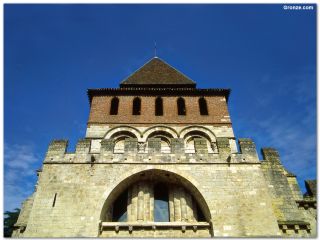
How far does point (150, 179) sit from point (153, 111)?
4.53 m

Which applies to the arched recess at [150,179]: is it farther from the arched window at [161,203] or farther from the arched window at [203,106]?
the arched window at [203,106]

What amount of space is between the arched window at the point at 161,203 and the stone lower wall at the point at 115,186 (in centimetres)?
83

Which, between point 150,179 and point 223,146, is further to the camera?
point 223,146

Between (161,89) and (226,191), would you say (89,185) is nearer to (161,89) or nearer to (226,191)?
(226,191)

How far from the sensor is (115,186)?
8.57m

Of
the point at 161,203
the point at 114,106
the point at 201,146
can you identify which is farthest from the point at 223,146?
the point at 114,106

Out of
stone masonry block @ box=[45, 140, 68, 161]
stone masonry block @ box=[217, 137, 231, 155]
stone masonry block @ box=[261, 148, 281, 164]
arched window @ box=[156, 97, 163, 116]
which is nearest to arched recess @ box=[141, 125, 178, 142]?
arched window @ box=[156, 97, 163, 116]

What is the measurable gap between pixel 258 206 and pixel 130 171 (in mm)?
4119

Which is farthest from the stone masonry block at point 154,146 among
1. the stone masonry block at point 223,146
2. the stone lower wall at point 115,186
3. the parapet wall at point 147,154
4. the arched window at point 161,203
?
the stone masonry block at point 223,146

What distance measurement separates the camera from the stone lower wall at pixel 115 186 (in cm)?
771

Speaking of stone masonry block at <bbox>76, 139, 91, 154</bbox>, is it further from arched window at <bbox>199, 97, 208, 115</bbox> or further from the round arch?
arched window at <bbox>199, 97, 208, 115</bbox>

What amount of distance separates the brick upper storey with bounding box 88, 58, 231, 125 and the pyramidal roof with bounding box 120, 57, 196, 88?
0.16 meters

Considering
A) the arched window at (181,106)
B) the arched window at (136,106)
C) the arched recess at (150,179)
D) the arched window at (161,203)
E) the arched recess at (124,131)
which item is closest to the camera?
the arched recess at (150,179)

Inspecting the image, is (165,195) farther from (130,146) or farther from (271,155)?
(271,155)
